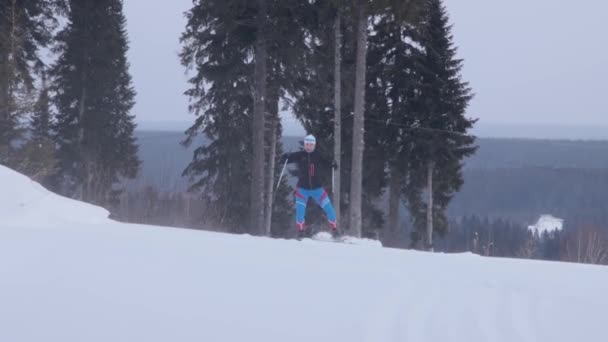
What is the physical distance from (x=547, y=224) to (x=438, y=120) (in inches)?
411

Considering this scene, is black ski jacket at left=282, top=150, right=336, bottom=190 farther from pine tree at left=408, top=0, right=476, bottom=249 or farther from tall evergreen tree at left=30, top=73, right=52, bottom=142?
pine tree at left=408, top=0, right=476, bottom=249

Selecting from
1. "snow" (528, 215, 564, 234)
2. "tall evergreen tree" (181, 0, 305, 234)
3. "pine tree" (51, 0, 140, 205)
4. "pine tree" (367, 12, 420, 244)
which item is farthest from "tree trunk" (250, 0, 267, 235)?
"snow" (528, 215, 564, 234)

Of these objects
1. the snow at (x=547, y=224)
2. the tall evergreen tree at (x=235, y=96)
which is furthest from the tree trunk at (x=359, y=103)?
the snow at (x=547, y=224)

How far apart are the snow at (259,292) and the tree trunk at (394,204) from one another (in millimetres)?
17858

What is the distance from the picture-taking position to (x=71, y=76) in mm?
28859

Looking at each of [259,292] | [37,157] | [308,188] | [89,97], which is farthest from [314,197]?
[89,97]

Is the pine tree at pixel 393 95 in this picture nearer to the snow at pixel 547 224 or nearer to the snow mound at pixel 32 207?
the snow at pixel 547 224

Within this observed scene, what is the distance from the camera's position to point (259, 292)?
6.24 metres

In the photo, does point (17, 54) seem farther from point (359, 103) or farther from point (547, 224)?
point (547, 224)

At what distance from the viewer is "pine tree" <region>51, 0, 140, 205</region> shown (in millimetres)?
28328

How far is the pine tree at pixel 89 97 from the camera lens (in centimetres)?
2833

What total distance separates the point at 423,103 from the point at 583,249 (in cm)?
865

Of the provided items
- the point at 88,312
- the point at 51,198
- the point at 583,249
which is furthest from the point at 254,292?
the point at 583,249

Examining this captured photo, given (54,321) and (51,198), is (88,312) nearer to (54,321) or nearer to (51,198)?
(54,321)
